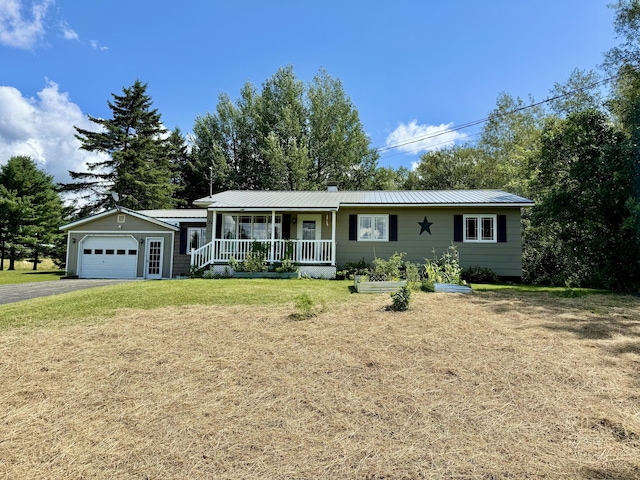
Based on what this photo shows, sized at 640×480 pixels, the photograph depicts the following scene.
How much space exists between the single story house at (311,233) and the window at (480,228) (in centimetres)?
4

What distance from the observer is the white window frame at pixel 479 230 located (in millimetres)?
14555

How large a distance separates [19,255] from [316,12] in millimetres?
28674

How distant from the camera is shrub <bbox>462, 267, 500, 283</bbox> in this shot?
1395 centimetres

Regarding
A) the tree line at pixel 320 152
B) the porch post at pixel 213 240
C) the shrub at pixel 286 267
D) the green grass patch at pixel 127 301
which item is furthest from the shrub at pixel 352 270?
the tree line at pixel 320 152

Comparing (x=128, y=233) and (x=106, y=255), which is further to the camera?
(x=106, y=255)

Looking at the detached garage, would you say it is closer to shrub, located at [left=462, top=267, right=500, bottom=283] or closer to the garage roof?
the garage roof

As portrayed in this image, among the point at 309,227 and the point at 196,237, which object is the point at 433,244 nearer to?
the point at 309,227

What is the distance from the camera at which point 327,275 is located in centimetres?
1424

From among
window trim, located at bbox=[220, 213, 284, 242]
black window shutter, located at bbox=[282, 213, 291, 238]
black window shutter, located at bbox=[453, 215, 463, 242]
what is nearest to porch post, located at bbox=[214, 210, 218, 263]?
window trim, located at bbox=[220, 213, 284, 242]

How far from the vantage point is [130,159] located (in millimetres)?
31203

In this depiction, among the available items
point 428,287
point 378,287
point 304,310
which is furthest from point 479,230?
point 304,310

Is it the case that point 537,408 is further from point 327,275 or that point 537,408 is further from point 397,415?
point 327,275

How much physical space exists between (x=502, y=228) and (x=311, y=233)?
7674 millimetres

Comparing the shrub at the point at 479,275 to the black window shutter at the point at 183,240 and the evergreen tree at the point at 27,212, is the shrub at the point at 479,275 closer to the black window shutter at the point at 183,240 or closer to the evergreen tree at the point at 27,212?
the black window shutter at the point at 183,240
